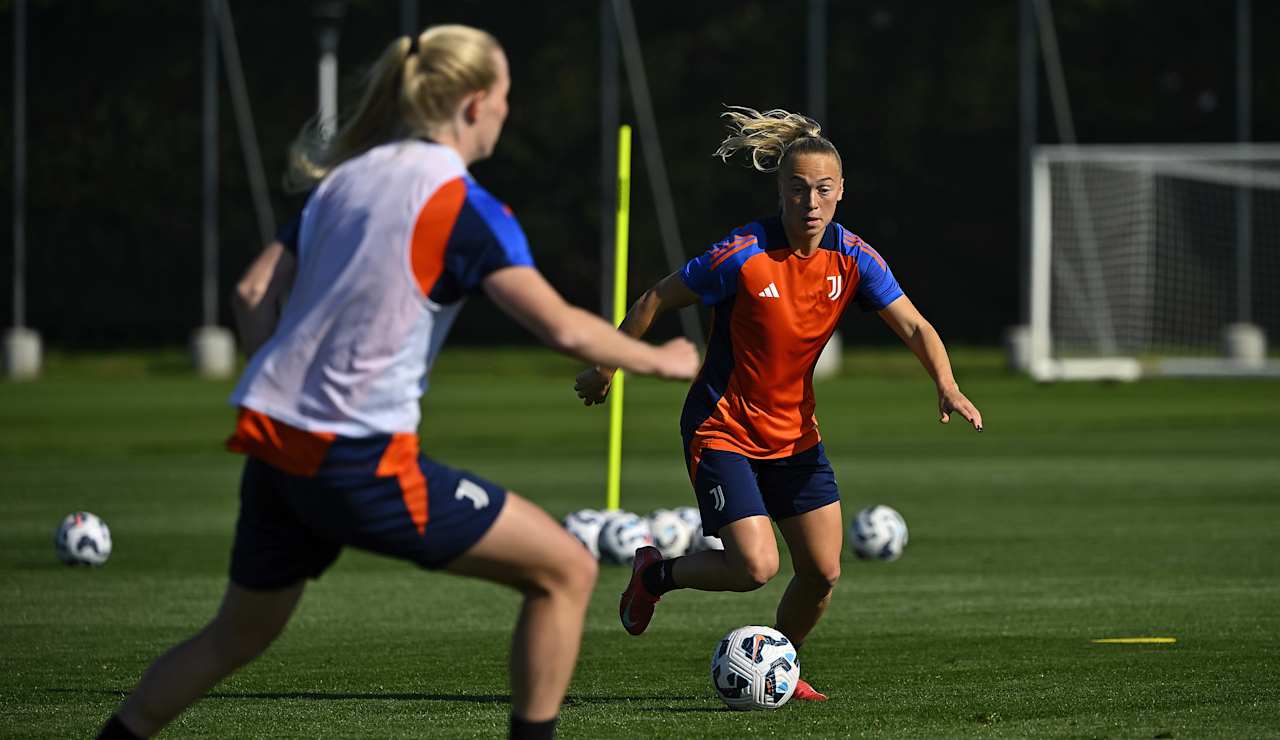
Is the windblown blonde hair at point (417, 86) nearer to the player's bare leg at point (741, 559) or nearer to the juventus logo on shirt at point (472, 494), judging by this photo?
the juventus logo on shirt at point (472, 494)

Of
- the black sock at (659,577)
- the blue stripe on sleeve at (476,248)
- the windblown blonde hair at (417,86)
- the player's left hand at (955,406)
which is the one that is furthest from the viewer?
the black sock at (659,577)

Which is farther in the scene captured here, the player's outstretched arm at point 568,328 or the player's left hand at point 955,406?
the player's left hand at point 955,406

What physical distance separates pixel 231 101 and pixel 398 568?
34698mm

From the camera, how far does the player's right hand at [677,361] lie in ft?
17.5

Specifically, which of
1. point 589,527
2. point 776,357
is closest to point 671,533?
point 589,527

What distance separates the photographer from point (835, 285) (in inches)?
318

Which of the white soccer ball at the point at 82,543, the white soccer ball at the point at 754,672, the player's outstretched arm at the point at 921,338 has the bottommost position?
the white soccer ball at the point at 82,543

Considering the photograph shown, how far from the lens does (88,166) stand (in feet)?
156

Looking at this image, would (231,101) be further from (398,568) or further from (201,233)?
(398,568)

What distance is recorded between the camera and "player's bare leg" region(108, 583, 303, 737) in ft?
18.4

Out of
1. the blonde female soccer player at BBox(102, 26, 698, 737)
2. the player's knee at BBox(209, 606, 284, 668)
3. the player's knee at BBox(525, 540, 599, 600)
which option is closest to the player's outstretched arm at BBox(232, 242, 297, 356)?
the blonde female soccer player at BBox(102, 26, 698, 737)

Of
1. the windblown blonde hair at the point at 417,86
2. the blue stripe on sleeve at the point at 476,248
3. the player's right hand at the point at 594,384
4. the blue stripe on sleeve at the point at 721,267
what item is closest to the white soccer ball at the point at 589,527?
the blue stripe on sleeve at the point at 721,267

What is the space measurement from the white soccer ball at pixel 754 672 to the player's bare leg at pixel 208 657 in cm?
243

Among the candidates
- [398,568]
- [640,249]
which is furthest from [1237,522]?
[640,249]
